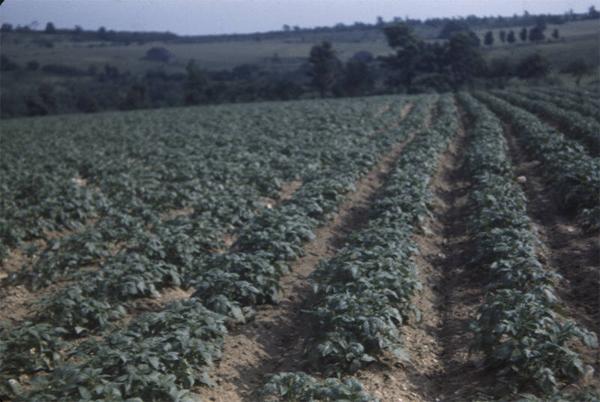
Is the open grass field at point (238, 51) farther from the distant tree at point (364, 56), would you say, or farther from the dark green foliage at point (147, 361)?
the dark green foliage at point (147, 361)

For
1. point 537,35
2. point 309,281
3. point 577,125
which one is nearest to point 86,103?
point 577,125

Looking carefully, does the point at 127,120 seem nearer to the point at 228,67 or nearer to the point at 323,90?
the point at 323,90

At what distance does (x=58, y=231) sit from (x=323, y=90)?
204ft

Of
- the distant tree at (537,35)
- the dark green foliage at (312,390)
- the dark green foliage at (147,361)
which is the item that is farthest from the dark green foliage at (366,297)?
the distant tree at (537,35)

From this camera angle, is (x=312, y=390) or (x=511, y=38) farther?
(x=511, y=38)

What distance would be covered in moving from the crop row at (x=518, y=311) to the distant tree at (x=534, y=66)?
197 feet

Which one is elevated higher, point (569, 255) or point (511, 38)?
point (511, 38)

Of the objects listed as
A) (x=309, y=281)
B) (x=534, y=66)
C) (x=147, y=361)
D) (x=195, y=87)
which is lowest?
(x=309, y=281)

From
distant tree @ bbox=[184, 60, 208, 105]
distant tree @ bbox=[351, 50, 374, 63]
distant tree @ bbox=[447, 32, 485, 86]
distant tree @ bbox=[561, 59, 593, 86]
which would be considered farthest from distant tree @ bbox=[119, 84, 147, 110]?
distant tree @ bbox=[561, 59, 593, 86]

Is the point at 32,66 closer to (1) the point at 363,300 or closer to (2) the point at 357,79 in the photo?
(2) the point at 357,79

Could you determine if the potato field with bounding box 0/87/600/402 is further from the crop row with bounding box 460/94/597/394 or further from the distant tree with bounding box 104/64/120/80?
the distant tree with bounding box 104/64/120/80

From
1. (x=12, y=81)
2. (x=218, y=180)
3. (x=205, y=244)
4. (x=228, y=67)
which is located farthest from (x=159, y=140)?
(x=228, y=67)

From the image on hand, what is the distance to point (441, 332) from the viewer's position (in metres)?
7.48

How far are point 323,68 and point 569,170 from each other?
6047 cm
